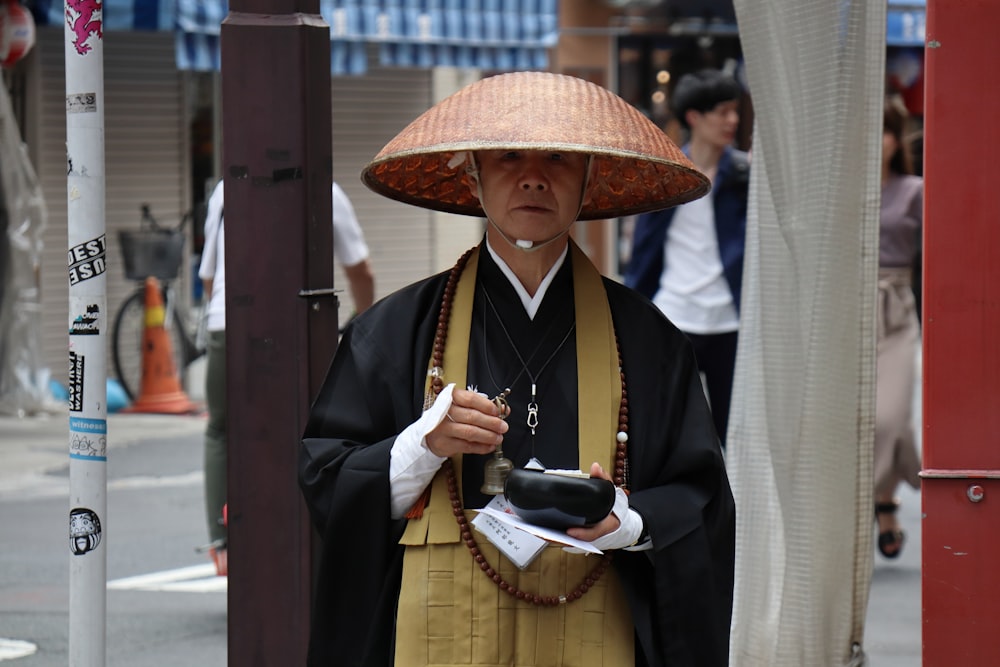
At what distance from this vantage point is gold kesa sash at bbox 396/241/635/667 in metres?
2.91

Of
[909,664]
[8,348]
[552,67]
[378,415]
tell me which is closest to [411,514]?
[378,415]

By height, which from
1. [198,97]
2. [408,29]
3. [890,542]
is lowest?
[890,542]

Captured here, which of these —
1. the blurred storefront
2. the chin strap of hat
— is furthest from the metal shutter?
the chin strap of hat

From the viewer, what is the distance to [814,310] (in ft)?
15.1

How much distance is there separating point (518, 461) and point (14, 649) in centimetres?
359

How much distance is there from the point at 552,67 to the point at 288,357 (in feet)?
59.9

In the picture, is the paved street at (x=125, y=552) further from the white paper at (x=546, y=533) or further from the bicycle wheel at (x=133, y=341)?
the white paper at (x=546, y=533)

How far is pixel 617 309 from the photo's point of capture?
121 inches

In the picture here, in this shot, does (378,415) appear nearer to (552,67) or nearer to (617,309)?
(617,309)

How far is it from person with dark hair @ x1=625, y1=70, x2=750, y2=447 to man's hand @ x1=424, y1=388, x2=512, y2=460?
3.96 m

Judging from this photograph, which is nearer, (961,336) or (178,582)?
(961,336)

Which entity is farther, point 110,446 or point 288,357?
point 110,446

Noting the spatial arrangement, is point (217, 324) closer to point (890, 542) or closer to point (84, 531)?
point (84, 531)

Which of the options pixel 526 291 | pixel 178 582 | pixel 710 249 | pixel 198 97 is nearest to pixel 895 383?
pixel 710 249
